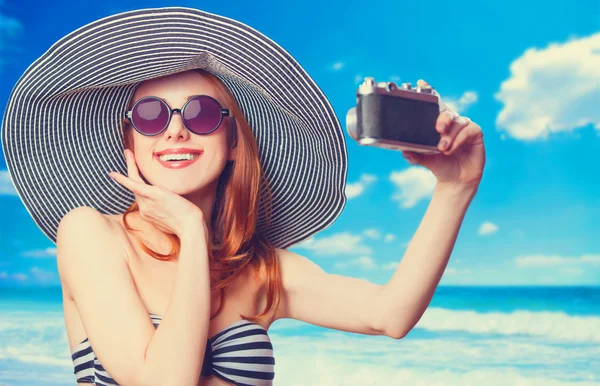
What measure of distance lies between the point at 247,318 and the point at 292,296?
21 centimetres

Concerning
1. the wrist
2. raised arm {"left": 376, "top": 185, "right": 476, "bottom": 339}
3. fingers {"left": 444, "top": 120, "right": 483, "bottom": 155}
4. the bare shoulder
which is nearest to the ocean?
the bare shoulder

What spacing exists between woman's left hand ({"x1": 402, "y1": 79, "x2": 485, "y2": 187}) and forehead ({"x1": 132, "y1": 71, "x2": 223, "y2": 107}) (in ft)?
2.43

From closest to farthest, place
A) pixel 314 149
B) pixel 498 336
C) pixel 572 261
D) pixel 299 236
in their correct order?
pixel 314 149, pixel 299 236, pixel 498 336, pixel 572 261

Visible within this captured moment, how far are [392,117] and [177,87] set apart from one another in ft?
2.83

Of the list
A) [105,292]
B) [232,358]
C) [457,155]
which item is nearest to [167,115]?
[105,292]

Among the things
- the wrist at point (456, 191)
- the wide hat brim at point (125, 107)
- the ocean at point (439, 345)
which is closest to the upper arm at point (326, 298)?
the wide hat brim at point (125, 107)

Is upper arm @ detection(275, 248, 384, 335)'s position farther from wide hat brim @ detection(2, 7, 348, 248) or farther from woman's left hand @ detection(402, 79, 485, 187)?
woman's left hand @ detection(402, 79, 485, 187)

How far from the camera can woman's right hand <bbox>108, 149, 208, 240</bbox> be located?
5.90ft

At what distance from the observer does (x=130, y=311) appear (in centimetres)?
170

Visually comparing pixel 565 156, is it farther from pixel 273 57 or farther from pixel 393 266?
pixel 273 57

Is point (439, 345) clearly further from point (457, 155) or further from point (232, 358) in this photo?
point (457, 155)

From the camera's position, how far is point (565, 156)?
1034cm

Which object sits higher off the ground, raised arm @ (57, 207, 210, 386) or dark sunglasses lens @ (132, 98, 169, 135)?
dark sunglasses lens @ (132, 98, 169, 135)

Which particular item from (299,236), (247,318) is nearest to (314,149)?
(299,236)
